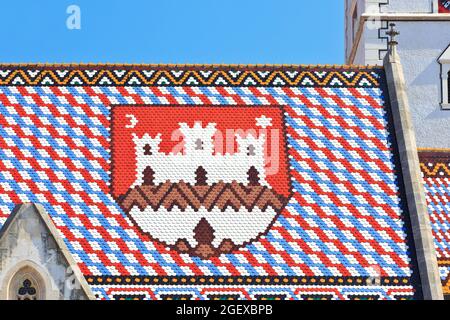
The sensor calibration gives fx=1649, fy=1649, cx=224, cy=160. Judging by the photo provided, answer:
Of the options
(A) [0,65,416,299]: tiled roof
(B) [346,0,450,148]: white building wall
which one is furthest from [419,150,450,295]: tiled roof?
(B) [346,0,450,148]: white building wall

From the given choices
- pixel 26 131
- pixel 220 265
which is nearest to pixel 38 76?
pixel 26 131

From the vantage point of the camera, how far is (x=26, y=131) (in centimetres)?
3609

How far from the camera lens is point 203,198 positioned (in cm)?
3497

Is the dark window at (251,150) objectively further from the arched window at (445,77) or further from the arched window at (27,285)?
the arched window at (445,77)

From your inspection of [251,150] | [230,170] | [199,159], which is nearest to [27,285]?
[199,159]

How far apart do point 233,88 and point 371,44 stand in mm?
8067

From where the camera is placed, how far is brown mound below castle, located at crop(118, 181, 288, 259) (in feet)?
114

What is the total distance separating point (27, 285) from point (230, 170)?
5957mm

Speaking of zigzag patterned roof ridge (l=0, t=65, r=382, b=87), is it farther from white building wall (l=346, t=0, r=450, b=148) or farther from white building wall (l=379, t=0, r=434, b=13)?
white building wall (l=379, t=0, r=434, b=13)

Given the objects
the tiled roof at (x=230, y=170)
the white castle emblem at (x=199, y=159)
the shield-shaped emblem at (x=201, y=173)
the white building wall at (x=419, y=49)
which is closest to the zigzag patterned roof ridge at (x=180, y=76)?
the tiled roof at (x=230, y=170)

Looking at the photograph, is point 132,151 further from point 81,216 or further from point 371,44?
point 371,44

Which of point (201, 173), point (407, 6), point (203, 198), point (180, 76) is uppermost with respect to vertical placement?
point (407, 6)

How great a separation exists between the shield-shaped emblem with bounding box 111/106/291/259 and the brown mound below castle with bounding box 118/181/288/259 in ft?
0.07

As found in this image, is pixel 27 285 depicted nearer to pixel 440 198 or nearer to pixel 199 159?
pixel 199 159
